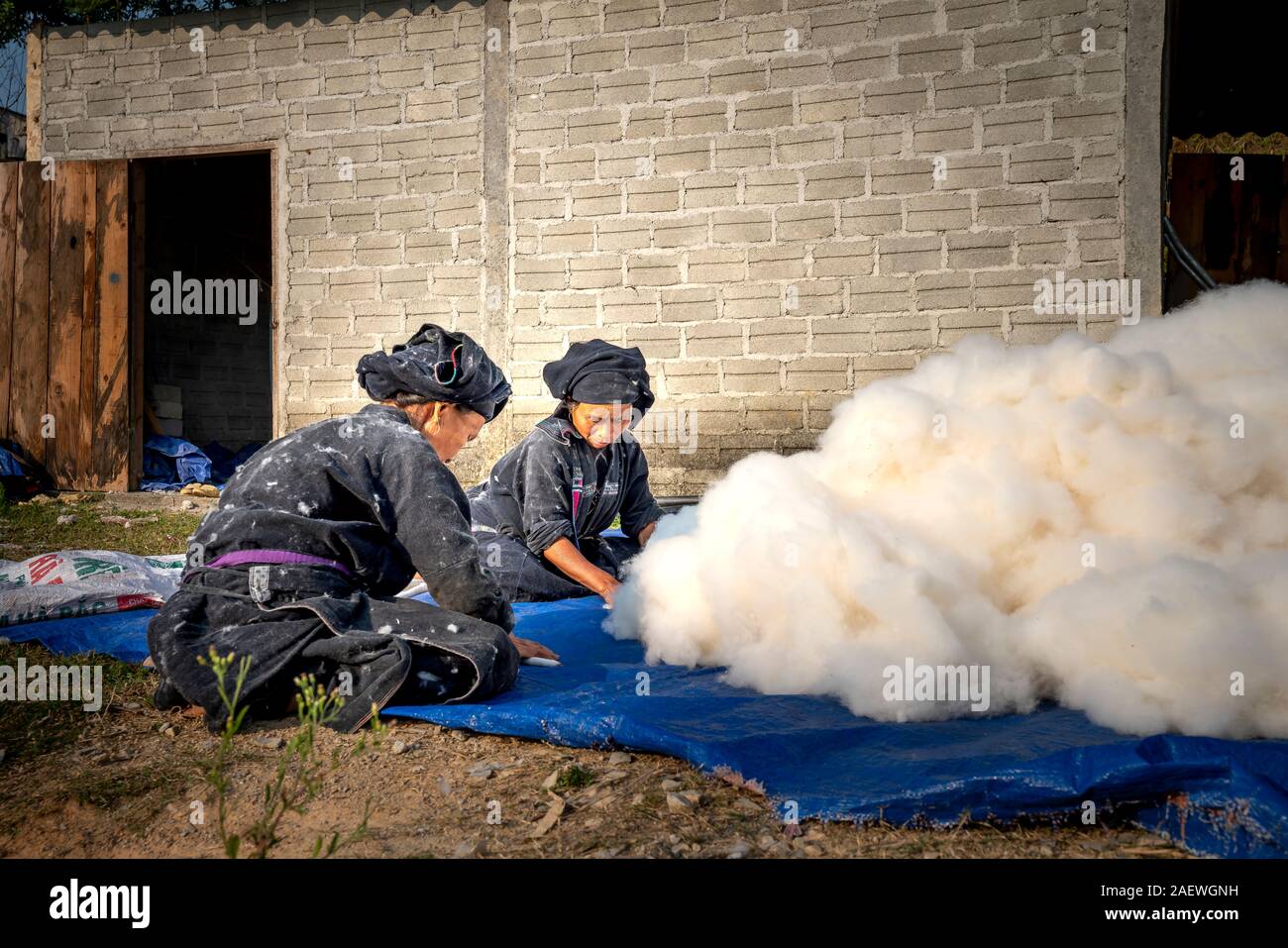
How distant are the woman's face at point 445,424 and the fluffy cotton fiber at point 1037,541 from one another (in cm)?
84

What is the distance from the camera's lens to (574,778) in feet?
7.48

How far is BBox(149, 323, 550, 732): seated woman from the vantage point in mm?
2576

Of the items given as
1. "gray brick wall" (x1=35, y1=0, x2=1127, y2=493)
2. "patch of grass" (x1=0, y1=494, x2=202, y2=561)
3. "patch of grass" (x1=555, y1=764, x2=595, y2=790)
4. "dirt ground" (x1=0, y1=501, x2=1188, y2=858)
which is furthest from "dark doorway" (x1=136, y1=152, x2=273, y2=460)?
"patch of grass" (x1=555, y1=764, x2=595, y2=790)

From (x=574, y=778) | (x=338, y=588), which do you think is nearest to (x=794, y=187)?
(x=338, y=588)

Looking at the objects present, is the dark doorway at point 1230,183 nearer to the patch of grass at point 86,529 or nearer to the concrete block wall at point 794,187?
the concrete block wall at point 794,187

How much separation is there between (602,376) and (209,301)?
825 centimetres

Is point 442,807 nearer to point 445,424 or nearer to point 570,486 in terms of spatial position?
point 445,424

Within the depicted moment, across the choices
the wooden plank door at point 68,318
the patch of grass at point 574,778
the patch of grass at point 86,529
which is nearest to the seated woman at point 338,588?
the patch of grass at point 574,778

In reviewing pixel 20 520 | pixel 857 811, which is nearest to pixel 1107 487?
pixel 857 811

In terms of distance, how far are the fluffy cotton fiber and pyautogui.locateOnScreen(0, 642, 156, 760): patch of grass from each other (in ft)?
5.68

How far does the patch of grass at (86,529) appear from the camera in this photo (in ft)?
19.1

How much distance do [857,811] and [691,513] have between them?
2000mm

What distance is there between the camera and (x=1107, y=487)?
2.85 metres

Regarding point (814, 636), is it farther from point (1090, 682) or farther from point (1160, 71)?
point (1160, 71)
